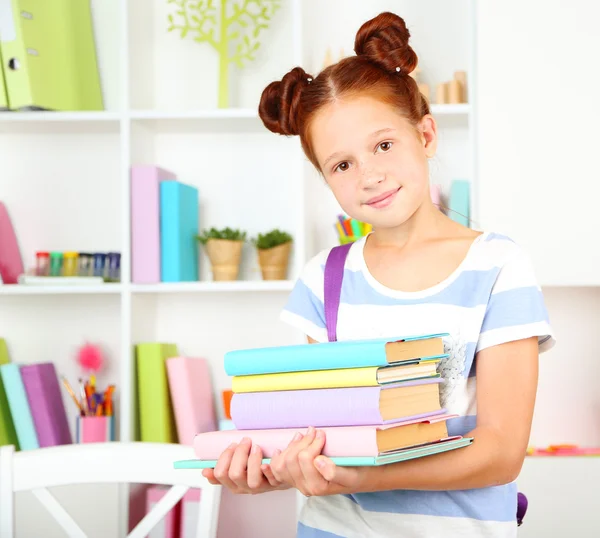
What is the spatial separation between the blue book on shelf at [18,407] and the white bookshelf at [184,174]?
23 cm

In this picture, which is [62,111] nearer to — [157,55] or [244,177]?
[157,55]

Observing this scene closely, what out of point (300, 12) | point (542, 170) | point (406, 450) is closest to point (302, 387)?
point (406, 450)

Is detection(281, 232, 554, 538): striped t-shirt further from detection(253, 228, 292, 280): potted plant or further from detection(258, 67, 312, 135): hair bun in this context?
detection(253, 228, 292, 280): potted plant

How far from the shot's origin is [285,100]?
1.14 m

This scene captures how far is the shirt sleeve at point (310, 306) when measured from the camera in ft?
3.73

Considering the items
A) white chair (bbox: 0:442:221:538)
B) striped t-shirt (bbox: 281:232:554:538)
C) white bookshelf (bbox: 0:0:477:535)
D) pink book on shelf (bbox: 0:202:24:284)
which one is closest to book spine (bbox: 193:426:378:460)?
striped t-shirt (bbox: 281:232:554:538)

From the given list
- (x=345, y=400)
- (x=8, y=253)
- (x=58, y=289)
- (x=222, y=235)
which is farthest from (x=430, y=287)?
(x=8, y=253)

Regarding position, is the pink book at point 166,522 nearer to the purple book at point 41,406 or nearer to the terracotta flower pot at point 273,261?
the purple book at point 41,406

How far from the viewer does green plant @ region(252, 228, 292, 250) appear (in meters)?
2.29

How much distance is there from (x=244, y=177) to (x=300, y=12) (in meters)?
0.50

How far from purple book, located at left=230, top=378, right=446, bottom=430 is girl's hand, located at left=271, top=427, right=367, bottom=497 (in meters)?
0.03

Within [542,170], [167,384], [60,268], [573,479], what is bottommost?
[573,479]

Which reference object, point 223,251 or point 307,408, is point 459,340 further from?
point 223,251

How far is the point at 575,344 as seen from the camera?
7.71ft
